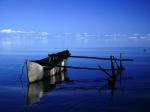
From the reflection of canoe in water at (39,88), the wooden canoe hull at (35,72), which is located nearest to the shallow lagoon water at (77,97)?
the reflection of canoe in water at (39,88)

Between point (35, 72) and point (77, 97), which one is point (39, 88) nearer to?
point (35, 72)

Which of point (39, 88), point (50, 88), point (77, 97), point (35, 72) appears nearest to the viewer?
point (77, 97)

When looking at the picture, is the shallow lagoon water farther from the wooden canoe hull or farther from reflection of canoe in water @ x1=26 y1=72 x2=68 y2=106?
the wooden canoe hull

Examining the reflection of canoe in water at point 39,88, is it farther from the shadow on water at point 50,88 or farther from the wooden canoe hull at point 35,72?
the wooden canoe hull at point 35,72

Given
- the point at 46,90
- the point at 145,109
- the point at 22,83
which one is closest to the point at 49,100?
the point at 46,90

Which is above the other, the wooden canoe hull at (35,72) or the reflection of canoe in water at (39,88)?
the wooden canoe hull at (35,72)

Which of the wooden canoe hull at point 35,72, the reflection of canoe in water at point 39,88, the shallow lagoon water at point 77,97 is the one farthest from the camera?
the wooden canoe hull at point 35,72

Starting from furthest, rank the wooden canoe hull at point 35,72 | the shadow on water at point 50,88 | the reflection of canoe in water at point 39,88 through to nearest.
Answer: the wooden canoe hull at point 35,72 < the shadow on water at point 50,88 < the reflection of canoe in water at point 39,88

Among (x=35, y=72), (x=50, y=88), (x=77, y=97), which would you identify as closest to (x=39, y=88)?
(x=50, y=88)

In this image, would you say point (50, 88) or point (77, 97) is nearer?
point (77, 97)

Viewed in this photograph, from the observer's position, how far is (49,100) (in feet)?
73.1

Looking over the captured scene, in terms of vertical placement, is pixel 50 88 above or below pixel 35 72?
below

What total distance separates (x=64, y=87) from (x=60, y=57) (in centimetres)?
1128

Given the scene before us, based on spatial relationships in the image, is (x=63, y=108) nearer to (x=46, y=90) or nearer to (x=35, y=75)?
(x=46, y=90)
